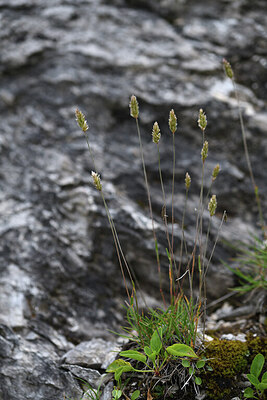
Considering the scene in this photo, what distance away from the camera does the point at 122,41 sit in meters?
3.77

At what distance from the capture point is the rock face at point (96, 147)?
94.0 inches

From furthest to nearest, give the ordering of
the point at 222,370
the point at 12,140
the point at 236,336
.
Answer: the point at 12,140
the point at 236,336
the point at 222,370

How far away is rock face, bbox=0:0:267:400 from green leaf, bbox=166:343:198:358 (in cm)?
63

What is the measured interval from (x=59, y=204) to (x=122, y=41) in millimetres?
2114

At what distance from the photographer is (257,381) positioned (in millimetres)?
1578

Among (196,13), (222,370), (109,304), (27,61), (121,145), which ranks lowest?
(109,304)

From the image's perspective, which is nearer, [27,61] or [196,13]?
[27,61]

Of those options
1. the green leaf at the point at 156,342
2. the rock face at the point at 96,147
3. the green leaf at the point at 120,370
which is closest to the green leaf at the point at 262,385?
the green leaf at the point at 156,342

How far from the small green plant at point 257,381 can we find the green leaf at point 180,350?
288 millimetres

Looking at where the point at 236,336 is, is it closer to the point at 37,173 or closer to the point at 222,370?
the point at 222,370

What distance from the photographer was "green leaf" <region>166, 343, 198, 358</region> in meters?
1.59

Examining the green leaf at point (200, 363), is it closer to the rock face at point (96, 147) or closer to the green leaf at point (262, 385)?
the green leaf at point (262, 385)

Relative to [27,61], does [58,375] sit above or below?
below

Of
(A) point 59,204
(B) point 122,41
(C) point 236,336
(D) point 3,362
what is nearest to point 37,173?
(A) point 59,204
